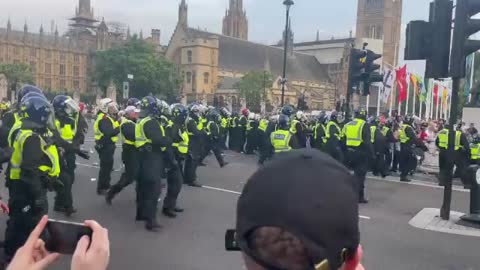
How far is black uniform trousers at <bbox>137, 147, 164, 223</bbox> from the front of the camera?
7.72 metres

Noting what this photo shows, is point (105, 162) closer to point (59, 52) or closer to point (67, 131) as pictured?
point (67, 131)

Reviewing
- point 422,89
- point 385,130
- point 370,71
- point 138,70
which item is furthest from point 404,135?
point 138,70

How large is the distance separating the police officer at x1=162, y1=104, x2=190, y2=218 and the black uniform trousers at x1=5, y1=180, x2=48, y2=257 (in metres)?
3.28

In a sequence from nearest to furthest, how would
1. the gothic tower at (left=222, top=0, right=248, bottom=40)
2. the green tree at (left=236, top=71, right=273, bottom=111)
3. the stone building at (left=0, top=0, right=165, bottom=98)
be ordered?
the green tree at (left=236, top=71, right=273, bottom=111)
the stone building at (left=0, top=0, right=165, bottom=98)
the gothic tower at (left=222, top=0, right=248, bottom=40)

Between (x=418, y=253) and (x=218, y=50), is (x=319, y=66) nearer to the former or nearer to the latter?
(x=218, y=50)

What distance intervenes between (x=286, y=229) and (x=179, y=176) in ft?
25.0

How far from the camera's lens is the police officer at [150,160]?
7734mm

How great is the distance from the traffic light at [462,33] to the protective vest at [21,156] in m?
5.80

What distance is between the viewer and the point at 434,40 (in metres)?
8.09

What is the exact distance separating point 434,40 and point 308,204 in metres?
7.63

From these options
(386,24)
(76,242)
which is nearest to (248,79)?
(386,24)

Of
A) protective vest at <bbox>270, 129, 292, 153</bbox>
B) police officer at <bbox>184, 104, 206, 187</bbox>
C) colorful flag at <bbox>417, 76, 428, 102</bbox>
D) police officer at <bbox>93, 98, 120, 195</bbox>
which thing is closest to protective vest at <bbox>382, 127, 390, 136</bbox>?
police officer at <bbox>184, 104, 206, 187</bbox>

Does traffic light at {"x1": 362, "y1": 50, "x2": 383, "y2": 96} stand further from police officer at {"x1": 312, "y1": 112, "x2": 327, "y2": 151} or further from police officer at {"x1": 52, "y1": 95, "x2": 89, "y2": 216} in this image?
police officer at {"x1": 52, "y1": 95, "x2": 89, "y2": 216}

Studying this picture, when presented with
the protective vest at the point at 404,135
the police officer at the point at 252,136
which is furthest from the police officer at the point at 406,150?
the police officer at the point at 252,136
